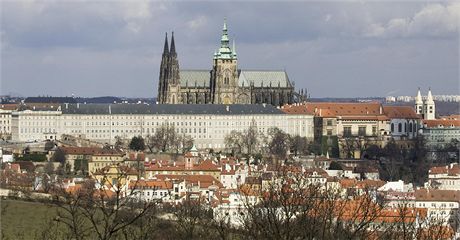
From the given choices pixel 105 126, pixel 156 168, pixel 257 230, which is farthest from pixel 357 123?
pixel 257 230

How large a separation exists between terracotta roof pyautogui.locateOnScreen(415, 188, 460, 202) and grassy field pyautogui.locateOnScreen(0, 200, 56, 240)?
14.9 meters

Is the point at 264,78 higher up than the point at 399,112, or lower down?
higher up

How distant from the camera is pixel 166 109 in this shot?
334 ft

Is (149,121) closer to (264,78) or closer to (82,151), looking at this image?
(264,78)

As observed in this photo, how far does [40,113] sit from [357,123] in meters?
24.0

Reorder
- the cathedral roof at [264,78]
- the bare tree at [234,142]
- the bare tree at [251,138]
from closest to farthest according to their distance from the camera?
the bare tree at [234,142], the bare tree at [251,138], the cathedral roof at [264,78]

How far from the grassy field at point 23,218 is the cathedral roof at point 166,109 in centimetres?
4965

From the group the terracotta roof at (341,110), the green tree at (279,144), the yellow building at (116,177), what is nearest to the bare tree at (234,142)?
the green tree at (279,144)

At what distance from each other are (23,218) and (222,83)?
2597 inches

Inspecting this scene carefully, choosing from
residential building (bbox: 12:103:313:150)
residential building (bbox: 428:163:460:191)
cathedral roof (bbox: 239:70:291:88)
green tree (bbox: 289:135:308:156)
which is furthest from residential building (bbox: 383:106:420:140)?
residential building (bbox: 428:163:460:191)

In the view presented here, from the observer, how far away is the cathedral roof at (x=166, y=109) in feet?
331

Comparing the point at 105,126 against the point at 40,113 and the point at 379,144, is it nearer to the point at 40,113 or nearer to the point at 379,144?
the point at 40,113

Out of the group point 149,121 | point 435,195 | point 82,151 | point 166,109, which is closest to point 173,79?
point 166,109

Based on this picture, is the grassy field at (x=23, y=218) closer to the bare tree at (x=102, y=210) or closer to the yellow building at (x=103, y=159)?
the bare tree at (x=102, y=210)
